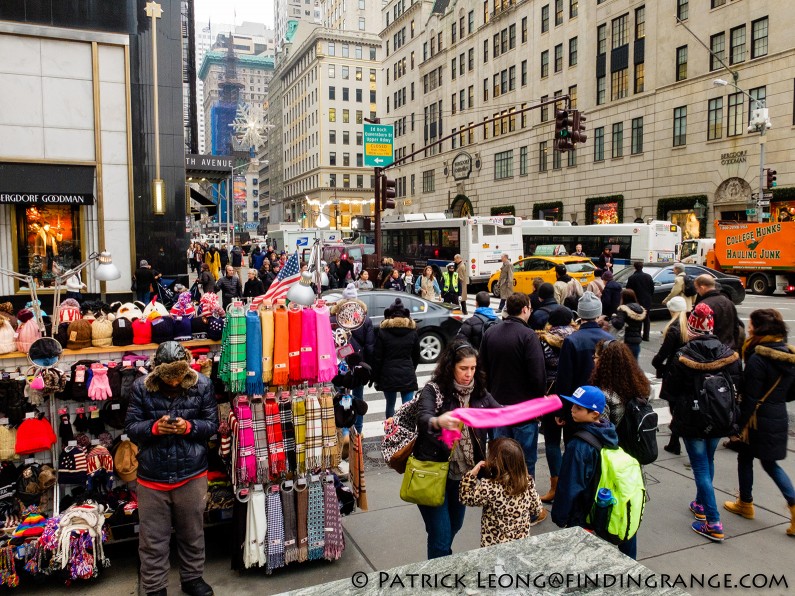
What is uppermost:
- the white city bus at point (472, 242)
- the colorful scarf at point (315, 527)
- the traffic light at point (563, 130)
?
the traffic light at point (563, 130)

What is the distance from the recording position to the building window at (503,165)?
51156 mm

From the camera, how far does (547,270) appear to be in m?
22.7

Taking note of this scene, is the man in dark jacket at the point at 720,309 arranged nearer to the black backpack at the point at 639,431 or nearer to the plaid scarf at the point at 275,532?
the black backpack at the point at 639,431

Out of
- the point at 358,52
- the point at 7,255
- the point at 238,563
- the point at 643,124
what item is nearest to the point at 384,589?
the point at 238,563

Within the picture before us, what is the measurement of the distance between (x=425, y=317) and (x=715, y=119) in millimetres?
29616

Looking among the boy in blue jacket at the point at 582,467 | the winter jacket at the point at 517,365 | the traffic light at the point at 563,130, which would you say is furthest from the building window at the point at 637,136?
the boy in blue jacket at the point at 582,467

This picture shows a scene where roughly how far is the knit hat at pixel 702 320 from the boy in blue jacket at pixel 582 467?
1.95 m

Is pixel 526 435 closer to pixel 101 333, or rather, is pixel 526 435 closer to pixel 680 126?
pixel 101 333

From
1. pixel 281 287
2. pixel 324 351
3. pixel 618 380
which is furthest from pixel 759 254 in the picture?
pixel 324 351

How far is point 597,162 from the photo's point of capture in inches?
1676

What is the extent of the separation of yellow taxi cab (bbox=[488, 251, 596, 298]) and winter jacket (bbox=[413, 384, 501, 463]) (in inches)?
695

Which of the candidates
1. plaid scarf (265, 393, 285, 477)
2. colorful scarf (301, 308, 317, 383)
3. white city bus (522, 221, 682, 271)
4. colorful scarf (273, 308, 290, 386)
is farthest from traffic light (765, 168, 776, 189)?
plaid scarf (265, 393, 285, 477)

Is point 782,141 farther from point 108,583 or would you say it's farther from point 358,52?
point 358,52

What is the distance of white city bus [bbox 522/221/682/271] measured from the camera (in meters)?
27.4
